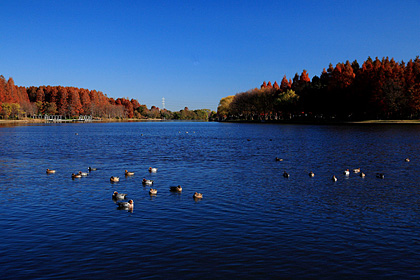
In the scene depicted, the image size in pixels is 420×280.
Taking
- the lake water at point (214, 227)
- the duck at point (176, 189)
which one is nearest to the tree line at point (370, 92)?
the lake water at point (214, 227)

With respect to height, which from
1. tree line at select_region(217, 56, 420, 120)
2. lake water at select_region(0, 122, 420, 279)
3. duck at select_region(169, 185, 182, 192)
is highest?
tree line at select_region(217, 56, 420, 120)

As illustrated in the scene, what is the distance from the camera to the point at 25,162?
161 feet

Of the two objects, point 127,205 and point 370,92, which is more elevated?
point 370,92

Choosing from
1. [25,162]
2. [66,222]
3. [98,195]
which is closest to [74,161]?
[25,162]

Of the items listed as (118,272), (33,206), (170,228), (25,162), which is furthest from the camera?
(25,162)

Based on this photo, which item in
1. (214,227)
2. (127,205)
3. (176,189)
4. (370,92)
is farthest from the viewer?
(370,92)

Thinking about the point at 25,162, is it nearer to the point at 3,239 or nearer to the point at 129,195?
the point at 129,195

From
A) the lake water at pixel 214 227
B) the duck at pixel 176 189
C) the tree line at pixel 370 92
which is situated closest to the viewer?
the lake water at pixel 214 227

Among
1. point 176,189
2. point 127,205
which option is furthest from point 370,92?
point 127,205

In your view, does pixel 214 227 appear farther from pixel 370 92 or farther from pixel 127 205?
pixel 370 92

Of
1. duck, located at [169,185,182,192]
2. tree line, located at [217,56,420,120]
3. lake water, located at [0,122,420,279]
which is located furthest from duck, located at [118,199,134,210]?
tree line, located at [217,56,420,120]

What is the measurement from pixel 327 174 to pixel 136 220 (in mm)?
24260

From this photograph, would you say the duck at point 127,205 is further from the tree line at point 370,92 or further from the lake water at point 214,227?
the tree line at point 370,92

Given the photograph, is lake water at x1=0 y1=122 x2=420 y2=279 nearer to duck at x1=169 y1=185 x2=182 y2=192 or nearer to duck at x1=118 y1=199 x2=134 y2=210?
duck at x1=118 y1=199 x2=134 y2=210
